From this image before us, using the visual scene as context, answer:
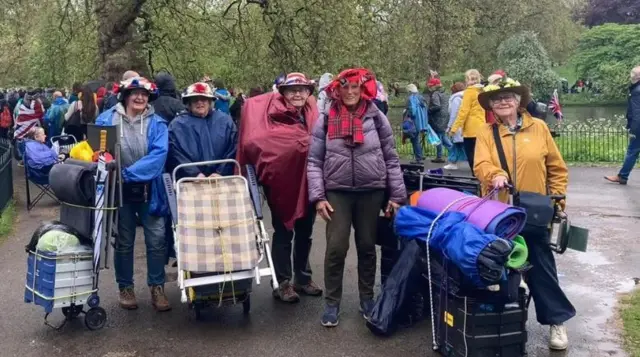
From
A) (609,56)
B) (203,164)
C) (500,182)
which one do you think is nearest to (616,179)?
(500,182)

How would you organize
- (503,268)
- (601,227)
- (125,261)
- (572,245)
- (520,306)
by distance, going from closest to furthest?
1. (503,268)
2. (520,306)
3. (572,245)
4. (125,261)
5. (601,227)

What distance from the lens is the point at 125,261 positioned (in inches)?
223

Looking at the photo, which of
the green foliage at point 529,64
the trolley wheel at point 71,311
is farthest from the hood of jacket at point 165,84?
the green foliage at point 529,64

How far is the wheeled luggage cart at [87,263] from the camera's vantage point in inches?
201

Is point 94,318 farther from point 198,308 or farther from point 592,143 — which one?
point 592,143

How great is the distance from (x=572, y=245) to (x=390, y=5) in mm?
16175

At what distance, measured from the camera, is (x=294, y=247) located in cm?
605

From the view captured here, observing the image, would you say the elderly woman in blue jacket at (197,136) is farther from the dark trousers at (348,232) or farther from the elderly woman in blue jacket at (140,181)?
the dark trousers at (348,232)

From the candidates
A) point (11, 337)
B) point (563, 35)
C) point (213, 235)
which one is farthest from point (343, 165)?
point (563, 35)

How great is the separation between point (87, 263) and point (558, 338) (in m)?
3.49

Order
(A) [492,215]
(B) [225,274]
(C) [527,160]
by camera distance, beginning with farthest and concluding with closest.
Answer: (B) [225,274] → (C) [527,160] → (A) [492,215]

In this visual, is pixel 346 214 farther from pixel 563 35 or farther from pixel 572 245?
pixel 563 35

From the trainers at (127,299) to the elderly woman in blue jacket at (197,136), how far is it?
3.60 ft

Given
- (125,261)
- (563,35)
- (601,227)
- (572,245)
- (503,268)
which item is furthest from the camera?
(563,35)
